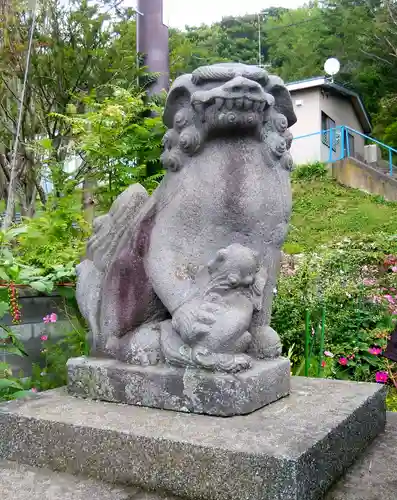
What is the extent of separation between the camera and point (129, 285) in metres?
2.65

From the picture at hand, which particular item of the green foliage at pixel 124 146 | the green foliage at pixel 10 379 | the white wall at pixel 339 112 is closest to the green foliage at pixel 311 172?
the white wall at pixel 339 112

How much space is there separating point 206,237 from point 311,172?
13.0 m

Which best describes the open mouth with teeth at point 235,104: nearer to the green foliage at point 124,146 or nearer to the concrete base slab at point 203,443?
the concrete base slab at point 203,443

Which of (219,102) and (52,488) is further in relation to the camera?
(219,102)

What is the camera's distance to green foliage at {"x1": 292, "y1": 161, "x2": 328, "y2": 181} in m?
15.0

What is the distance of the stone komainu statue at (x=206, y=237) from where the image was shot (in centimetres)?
242

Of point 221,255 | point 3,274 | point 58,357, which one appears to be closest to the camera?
point 221,255

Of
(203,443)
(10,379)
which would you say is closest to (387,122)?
(10,379)

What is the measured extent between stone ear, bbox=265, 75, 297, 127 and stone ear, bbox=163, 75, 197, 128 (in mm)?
340

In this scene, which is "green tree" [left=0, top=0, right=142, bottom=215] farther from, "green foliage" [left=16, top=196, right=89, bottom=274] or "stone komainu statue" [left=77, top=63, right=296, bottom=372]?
"stone komainu statue" [left=77, top=63, right=296, bottom=372]

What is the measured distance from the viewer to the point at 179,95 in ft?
8.78

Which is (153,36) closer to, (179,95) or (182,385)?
(179,95)

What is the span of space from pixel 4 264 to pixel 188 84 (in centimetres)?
138

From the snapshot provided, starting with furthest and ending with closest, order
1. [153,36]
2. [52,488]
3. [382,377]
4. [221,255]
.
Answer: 1. [153,36]
2. [382,377]
3. [221,255]
4. [52,488]
